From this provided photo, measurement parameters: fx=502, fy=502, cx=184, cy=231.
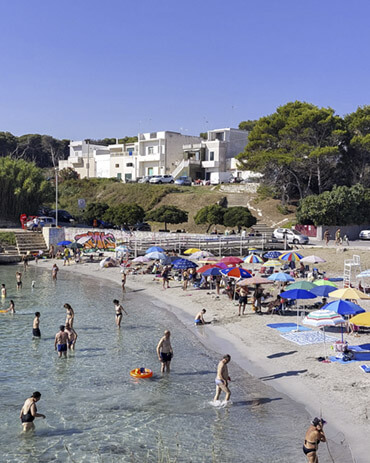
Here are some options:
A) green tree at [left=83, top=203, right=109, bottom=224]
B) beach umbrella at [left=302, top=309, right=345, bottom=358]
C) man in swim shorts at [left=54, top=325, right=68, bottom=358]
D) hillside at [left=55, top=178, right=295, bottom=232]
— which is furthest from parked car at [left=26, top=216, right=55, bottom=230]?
beach umbrella at [left=302, top=309, right=345, bottom=358]

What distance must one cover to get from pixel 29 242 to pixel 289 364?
123ft

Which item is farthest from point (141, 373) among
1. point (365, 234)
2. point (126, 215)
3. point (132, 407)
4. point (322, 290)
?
point (365, 234)

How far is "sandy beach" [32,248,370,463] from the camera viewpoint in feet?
38.5

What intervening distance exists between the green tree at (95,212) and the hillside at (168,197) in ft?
12.1

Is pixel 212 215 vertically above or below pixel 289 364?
above

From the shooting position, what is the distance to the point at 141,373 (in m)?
15.3

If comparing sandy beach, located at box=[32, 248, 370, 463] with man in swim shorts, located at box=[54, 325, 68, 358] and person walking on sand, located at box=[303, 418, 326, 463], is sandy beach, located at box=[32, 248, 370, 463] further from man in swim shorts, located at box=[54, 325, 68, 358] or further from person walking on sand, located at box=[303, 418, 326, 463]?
man in swim shorts, located at box=[54, 325, 68, 358]

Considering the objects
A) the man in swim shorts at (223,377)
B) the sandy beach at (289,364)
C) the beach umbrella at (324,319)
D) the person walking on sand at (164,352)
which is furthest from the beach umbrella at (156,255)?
the man in swim shorts at (223,377)

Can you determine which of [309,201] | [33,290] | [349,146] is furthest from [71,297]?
[349,146]

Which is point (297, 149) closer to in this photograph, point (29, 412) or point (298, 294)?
point (298, 294)

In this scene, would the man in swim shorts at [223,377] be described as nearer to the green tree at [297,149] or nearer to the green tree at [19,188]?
the green tree at [297,149]

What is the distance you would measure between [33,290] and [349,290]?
20046mm

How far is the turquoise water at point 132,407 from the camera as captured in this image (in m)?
10.9

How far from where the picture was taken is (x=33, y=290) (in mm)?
30781
